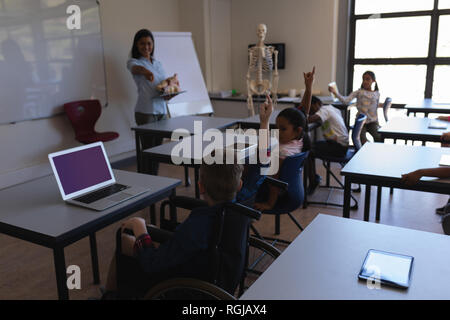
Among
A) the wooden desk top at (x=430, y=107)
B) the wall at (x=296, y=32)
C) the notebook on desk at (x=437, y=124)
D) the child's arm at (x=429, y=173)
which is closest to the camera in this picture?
the child's arm at (x=429, y=173)

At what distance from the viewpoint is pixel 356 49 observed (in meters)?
6.16

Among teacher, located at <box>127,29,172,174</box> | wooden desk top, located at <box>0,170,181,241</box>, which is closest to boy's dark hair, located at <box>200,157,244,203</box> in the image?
wooden desk top, located at <box>0,170,181,241</box>

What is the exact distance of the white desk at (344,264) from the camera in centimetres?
120

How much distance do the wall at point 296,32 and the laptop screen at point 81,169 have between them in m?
4.45

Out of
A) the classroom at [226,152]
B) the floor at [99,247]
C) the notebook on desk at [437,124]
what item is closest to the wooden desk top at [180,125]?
the classroom at [226,152]

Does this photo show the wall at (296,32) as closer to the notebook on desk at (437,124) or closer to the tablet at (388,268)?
the notebook on desk at (437,124)

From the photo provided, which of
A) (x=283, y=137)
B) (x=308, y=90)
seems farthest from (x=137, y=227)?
(x=308, y=90)

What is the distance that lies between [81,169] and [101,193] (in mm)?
165

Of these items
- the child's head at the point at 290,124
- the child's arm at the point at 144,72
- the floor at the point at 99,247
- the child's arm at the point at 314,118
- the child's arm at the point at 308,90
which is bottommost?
the floor at the point at 99,247

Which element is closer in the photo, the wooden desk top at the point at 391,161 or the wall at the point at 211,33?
the wooden desk top at the point at 391,161

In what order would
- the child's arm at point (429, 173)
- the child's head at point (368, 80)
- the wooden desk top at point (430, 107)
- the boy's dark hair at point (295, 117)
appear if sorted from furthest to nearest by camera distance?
the child's head at point (368, 80), the wooden desk top at point (430, 107), the boy's dark hair at point (295, 117), the child's arm at point (429, 173)
